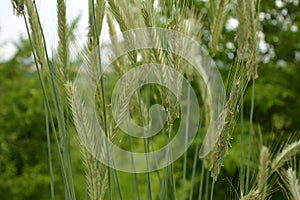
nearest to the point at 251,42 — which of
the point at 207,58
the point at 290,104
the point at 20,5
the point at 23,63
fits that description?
the point at 207,58

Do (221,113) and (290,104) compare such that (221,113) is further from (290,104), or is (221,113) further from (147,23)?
(290,104)

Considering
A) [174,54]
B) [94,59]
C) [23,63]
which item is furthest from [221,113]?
[23,63]

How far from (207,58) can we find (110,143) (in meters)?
0.60

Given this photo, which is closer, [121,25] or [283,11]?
[121,25]

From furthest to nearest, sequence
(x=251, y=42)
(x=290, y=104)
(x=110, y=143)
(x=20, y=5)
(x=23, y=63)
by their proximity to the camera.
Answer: (x=23, y=63) < (x=290, y=104) < (x=251, y=42) < (x=20, y=5) < (x=110, y=143)

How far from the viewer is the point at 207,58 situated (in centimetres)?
140

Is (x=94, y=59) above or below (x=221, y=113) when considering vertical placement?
above

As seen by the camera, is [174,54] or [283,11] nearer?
[174,54]

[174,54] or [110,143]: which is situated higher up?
[174,54]

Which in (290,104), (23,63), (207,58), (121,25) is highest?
(121,25)

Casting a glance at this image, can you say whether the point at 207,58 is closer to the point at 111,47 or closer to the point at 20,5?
the point at 111,47

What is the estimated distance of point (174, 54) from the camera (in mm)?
978

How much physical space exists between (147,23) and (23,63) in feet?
11.0

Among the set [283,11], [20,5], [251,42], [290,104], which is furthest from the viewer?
[283,11]
